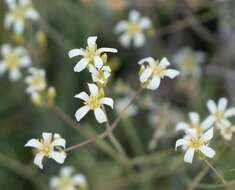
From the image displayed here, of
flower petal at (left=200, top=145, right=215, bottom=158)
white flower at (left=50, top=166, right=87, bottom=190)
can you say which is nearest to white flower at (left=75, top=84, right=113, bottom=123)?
flower petal at (left=200, top=145, right=215, bottom=158)

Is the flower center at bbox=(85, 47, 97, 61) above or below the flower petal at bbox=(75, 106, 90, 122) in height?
above

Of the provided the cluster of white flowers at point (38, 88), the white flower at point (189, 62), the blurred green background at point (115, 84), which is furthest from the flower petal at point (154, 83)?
the white flower at point (189, 62)

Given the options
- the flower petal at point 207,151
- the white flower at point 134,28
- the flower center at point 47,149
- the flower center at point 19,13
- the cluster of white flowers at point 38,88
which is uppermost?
the flower center at point 19,13

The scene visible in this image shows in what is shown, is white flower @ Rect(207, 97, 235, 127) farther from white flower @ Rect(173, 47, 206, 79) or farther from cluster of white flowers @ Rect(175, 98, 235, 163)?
white flower @ Rect(173, 47, 206, 79)

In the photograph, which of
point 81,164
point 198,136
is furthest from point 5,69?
point 198,136

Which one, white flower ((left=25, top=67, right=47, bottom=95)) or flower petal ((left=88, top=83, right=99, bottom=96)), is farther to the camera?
white flower ((left=25, top=67, right=47, bottom=95))

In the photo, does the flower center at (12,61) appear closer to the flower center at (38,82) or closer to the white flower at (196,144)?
the flower center at (38,82)
